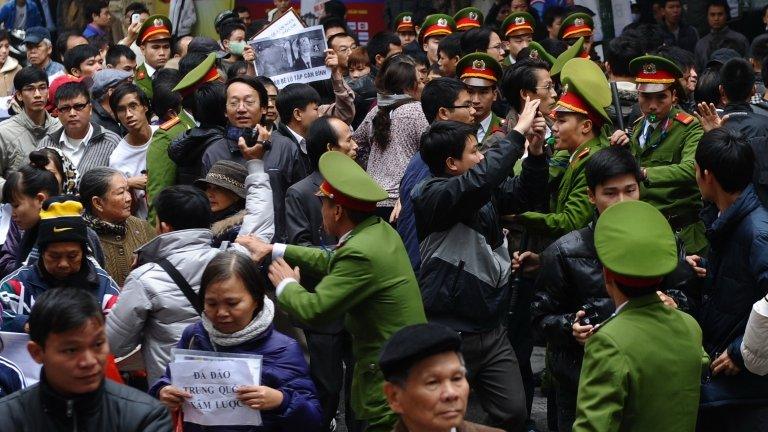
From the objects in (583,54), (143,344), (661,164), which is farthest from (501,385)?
(583,54)

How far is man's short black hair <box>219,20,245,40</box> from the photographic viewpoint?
14.0 metres

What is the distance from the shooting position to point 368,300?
592 cm

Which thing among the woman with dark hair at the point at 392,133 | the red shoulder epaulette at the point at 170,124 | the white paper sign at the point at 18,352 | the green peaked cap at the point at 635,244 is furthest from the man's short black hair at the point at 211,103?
the green peaked cap at the point at 635,244

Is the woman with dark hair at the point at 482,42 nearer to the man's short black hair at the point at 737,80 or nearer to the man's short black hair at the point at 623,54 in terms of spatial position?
the man's short black hair at the point at 623,54

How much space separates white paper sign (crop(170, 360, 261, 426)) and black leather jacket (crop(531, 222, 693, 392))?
1.65m

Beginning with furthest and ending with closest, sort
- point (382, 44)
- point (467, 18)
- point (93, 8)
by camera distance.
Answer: point (93, 8) < point (467, 18) < point (382, 44)

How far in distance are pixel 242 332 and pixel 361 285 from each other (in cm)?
67

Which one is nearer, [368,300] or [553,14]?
[368,300]

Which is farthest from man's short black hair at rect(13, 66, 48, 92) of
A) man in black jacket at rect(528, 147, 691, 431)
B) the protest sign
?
man in black jacket at rect(528, 147, 691, 431)

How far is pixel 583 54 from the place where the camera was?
1075 cm

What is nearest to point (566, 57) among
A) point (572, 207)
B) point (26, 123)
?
point (572, 207)

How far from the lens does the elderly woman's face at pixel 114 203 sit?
7523mm

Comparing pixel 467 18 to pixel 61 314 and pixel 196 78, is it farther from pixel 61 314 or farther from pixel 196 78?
pixel 61 314

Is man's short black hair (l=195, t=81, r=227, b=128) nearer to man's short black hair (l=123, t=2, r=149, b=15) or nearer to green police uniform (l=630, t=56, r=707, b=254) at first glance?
green police uniform (l=630, t=56, r=707, b=254)
